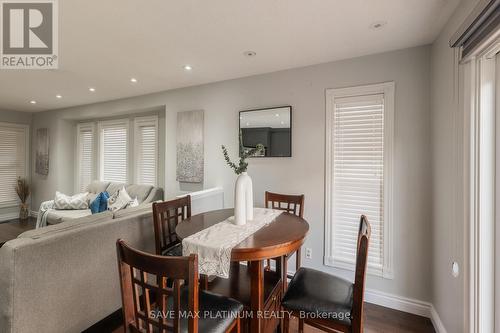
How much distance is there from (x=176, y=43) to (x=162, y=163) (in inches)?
98.7

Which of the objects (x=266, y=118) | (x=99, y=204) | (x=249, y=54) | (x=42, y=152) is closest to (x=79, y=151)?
(x=42, y=152)

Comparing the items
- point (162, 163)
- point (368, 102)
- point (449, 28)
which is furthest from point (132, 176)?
point (449, 28)

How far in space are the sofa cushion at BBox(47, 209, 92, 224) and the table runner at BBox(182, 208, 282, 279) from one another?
3.30 meters

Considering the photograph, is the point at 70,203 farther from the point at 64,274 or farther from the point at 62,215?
the point at 64,274

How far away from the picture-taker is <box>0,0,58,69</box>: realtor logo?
1684 mm

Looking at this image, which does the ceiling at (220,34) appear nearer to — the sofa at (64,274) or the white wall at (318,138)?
the white wall at (318,138)

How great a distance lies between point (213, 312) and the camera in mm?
1213

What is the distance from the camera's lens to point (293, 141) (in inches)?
107

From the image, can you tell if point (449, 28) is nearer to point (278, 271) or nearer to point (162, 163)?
point (278, 271)

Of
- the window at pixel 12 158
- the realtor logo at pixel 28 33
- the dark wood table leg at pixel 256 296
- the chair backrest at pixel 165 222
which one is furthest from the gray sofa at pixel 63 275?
the window at pixel 12 158

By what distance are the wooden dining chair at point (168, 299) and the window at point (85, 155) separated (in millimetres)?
4861

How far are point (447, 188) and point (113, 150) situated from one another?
17.4 ft

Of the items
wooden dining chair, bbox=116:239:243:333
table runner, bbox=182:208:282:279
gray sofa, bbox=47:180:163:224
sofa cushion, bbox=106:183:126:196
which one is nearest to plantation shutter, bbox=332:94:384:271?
table runner, bbox=182:208:282:279

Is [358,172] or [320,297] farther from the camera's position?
[358,172]
